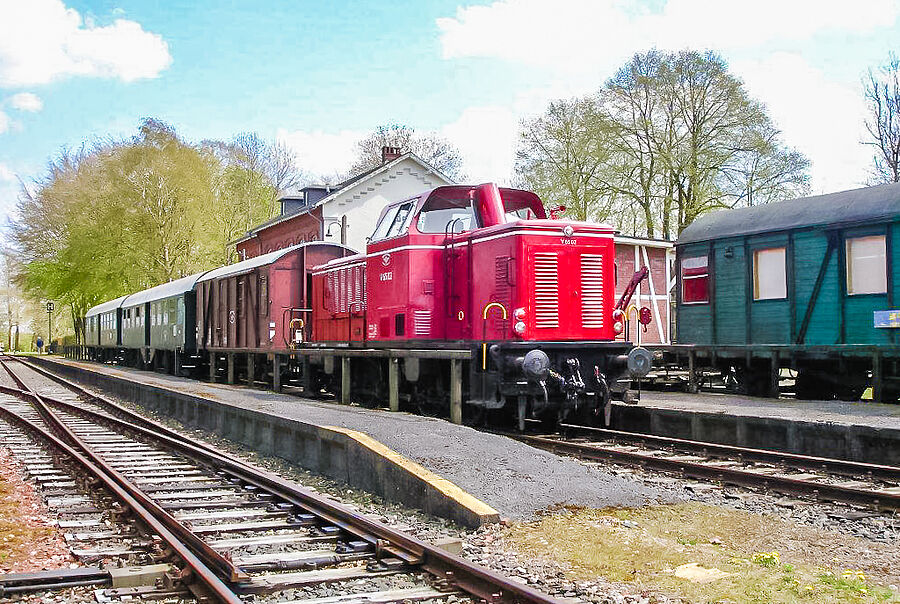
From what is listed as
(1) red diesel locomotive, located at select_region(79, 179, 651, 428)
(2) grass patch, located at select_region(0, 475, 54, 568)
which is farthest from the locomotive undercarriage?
(2) grass patch, located at select_region(0, 475, 54, 568)

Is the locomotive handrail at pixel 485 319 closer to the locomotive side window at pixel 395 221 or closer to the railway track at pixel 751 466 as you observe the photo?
the railway track at pixel 751 466

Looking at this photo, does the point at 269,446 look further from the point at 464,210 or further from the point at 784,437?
the point at 784,437

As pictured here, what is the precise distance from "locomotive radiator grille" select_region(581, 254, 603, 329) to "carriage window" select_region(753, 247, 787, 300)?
5.96m

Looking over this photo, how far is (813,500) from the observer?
800 centimetres

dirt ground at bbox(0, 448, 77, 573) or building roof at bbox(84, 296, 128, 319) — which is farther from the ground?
building roof at bbox(84, 296, 128, 319)

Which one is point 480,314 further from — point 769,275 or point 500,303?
point 769,275

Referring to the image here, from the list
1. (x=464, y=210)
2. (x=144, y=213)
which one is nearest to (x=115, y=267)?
(x=144, y=213)

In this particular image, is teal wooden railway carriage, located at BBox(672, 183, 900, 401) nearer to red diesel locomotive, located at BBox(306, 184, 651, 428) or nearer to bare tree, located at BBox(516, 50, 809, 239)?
red diesel locomotive, located at BBox(306, 184, 651, 428)

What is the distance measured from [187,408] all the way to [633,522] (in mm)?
11494

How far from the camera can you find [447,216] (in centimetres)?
1305

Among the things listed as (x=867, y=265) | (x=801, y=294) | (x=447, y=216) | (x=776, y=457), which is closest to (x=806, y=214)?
(x=801, y=294)

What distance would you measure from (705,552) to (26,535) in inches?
197

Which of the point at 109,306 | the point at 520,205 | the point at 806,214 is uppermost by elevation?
the point at 806,214

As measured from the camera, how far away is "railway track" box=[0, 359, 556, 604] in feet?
16.7
